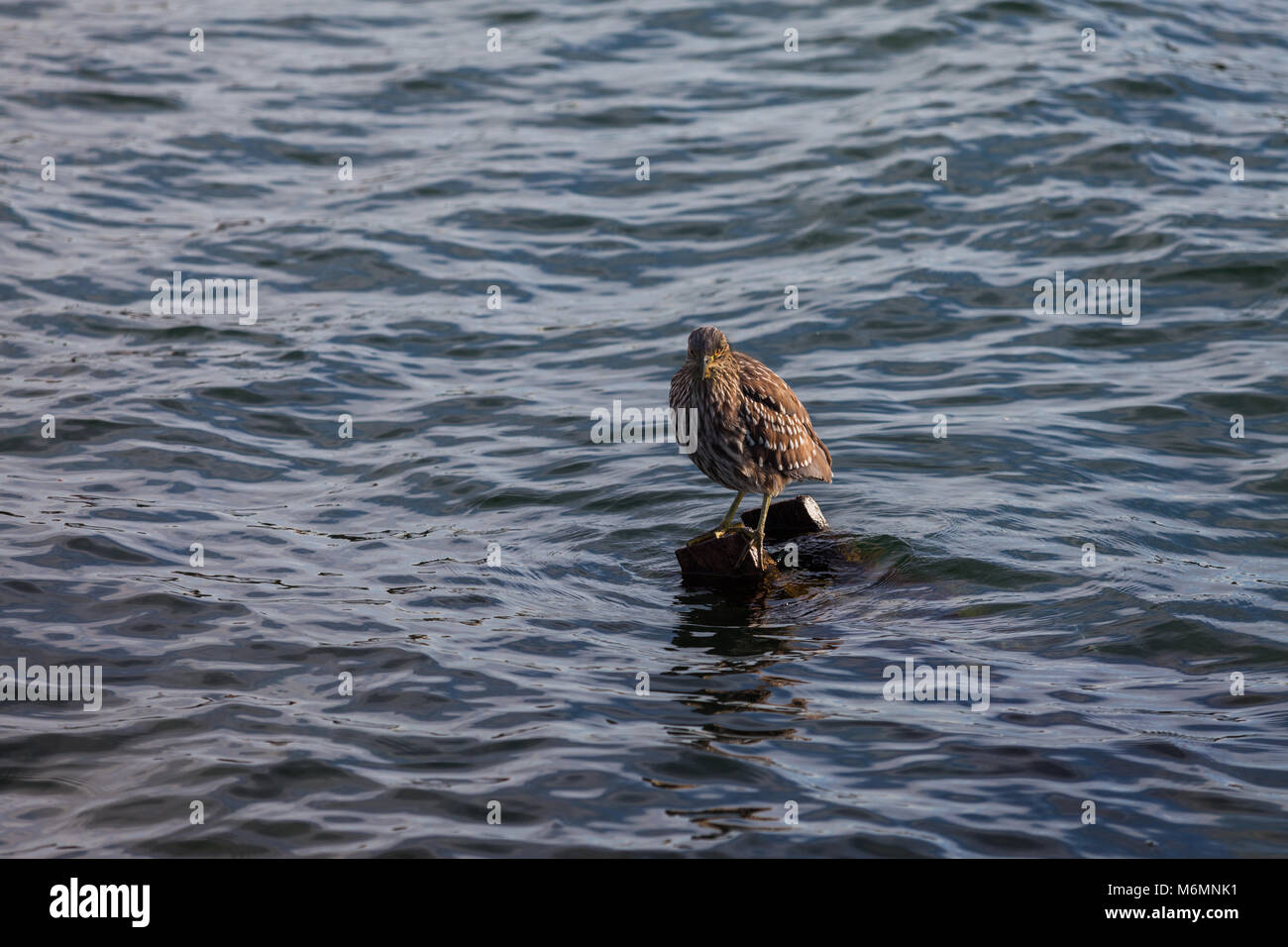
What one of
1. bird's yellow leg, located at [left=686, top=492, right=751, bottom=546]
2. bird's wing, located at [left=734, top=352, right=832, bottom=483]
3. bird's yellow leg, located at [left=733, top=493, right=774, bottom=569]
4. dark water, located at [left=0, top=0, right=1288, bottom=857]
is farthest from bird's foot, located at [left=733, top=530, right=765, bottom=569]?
bird's wing, located at [left=734, top=352, right=832, bottom=483]

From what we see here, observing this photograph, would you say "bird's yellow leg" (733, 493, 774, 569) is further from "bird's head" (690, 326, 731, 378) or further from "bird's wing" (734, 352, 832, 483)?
"bird's head" (690, 326, 731, 378)

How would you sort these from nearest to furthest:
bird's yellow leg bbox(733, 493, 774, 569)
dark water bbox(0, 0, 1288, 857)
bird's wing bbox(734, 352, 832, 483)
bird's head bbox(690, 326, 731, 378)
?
dark water bbox(0, 0, 1288, 857) < bird's head bbox(690, 326, 731, 378) < bird's wing bbox(734, 352, 832, 483) < bird's yellow leg bbox(733, 493, 774, 569)

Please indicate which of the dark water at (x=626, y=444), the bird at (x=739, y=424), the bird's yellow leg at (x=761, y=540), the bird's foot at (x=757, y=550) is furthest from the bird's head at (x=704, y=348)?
the dark water at (x=626, y=444)

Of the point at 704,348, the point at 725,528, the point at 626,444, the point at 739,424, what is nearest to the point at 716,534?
the point at 725,528

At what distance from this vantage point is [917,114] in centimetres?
1716

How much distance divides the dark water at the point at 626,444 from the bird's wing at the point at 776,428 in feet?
2.39

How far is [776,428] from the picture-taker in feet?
28.9

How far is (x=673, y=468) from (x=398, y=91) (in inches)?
388

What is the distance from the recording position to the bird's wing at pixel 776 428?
28.7 feet

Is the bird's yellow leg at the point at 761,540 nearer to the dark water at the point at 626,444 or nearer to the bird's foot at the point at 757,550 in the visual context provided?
the bird's foot at the point at 757,550

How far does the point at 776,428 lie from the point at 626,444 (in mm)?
2800

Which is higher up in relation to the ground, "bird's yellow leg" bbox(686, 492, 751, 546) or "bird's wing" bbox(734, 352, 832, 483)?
"bird's wing" bbox(734, 352, 832, 483)

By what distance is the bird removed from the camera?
8672 mm

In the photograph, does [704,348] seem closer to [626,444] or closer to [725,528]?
[725,528]
